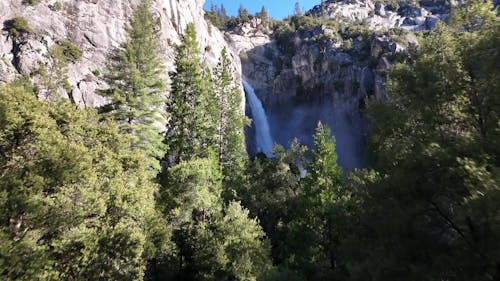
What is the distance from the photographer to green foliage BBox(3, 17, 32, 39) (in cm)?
3303

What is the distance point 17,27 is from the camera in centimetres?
3344

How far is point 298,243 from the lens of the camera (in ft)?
79.0

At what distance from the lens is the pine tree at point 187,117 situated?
2741 centimetres

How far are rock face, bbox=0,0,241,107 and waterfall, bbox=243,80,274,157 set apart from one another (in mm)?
27370

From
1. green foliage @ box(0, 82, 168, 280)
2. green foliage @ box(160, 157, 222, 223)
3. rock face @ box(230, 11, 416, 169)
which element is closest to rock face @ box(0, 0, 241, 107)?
green foliage @ box(160, 157, 222, 223)

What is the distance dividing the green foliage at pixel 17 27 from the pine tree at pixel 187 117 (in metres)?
15.7

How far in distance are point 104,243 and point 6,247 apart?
4.15m

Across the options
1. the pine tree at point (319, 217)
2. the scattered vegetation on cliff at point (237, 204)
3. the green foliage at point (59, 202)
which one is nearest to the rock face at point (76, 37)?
the scattered vegetation on cliff at point (237, 204)

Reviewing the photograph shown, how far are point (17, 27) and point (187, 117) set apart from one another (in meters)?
19.7

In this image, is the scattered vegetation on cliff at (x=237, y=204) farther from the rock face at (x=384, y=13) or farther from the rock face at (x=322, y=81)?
the rock face at (x=384, y=13)

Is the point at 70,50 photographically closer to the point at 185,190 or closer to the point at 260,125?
the point at 185,190

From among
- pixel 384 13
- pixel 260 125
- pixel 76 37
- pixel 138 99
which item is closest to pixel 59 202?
pixel 138 99

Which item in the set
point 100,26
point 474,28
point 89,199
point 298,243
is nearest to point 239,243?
point 298,243

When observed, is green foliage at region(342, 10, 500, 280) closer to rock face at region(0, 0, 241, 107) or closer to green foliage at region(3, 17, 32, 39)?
rock face at region(0, 0, 241, 107)
